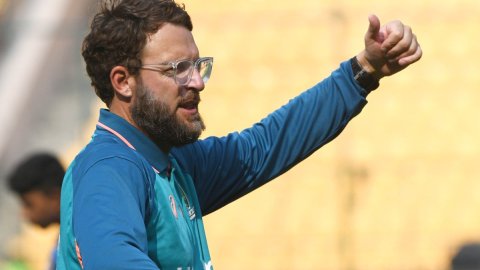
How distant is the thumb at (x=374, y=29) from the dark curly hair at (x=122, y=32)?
1.82 ft

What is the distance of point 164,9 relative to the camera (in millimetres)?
2881

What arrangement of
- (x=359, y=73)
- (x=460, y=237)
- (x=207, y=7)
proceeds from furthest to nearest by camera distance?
(x=207, y=7) → (x=460, y=237) → (x=359, y=73)

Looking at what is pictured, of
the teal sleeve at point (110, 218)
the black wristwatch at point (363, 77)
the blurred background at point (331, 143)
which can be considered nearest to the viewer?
the teal sleeve at point (110, 218)

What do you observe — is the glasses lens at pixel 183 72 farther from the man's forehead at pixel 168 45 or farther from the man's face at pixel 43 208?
the man's face at pixel 43 208

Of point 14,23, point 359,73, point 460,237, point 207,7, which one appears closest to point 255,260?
point 460,237

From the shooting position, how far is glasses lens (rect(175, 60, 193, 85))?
112 inches

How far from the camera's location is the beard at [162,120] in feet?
9.36

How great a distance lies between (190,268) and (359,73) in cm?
92

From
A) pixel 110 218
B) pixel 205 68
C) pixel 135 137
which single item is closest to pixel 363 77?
pixel 205 68

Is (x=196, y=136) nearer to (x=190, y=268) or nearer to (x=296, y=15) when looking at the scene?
(x=190, y=268)

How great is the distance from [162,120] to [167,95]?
0.22ft

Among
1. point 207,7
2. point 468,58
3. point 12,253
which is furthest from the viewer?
point 207,7

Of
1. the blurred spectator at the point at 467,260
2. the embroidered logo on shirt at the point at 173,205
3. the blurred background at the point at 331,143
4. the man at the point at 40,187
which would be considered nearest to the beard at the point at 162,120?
the embroidered logo on shirt at the point at 173,205

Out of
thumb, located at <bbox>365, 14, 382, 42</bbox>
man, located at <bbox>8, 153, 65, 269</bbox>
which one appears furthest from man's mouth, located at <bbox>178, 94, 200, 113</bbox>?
man, located at <bbox>8, 153, 65, 269</bbox>
